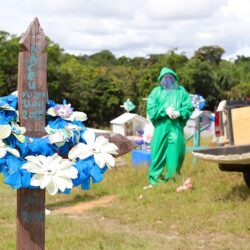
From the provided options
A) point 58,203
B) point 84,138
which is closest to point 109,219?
point 58,203

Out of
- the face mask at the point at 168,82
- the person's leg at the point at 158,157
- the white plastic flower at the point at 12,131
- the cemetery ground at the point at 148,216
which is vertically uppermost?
the face mask at the point at 168,82

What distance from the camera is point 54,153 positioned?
307 cm

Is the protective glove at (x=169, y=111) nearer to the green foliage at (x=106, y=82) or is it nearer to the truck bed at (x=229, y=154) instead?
the truck bed at (x=229, y=154)

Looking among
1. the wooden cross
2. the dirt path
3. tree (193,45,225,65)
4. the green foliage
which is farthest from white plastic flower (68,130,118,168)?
tree (193,45,225,65)

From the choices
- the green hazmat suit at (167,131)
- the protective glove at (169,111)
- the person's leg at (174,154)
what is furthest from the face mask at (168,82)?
the person's leg at (174,154)

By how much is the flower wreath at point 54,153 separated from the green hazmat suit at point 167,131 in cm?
534

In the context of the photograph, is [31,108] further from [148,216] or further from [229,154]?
[148,216]

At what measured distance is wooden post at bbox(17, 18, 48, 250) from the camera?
308cm

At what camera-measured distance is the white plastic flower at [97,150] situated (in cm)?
307

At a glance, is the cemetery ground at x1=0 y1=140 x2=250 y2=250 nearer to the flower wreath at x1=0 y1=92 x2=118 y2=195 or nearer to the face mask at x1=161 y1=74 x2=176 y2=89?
the face mask at x1=161 y1=74 x2=176 y2=89

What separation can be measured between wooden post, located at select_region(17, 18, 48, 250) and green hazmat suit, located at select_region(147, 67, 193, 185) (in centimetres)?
555

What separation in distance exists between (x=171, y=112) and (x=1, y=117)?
5.61 m

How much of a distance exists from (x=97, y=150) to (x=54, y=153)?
0.79ft

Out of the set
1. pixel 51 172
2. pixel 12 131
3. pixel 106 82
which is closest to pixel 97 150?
pixel 51 172
